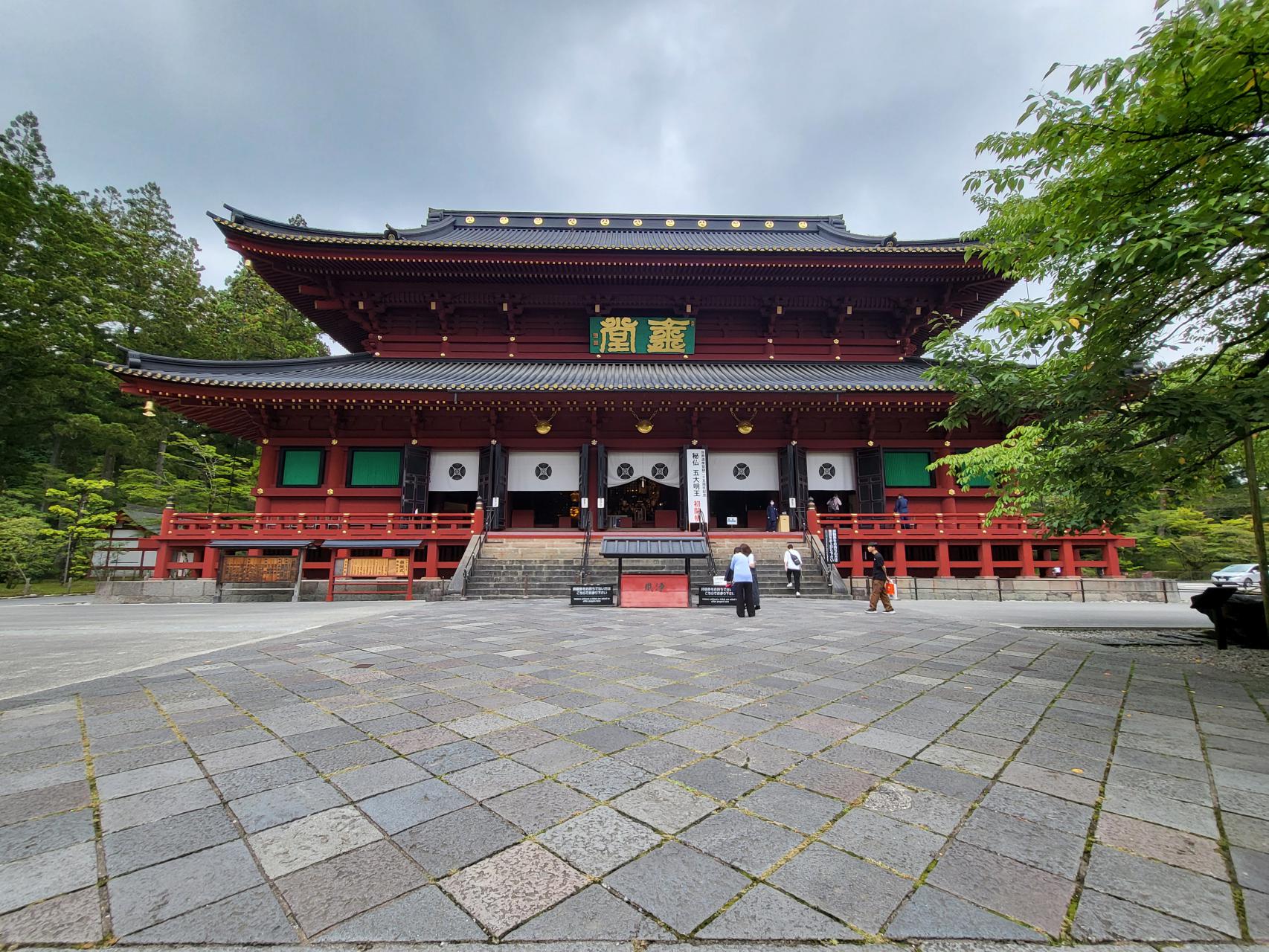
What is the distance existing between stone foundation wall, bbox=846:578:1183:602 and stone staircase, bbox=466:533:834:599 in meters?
1.87

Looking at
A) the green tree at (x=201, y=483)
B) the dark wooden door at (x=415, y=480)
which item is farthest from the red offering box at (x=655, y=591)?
the green tree at (x=201, y=483)

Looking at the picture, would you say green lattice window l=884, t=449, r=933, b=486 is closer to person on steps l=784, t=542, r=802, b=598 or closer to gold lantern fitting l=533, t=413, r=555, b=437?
person on steps l=784, t=542, r=802, b=598

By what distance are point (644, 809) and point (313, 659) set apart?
14.3ft

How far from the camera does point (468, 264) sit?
16297mm

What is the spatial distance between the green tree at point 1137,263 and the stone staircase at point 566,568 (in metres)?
6.75

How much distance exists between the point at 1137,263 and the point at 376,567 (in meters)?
14.0

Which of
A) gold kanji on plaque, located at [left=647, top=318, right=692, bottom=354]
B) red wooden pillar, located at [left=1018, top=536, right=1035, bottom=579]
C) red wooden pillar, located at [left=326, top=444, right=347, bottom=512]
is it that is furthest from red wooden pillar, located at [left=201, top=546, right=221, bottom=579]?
red wooden pillar, located at [left=1018, top=536, right=1035, bottom=579]

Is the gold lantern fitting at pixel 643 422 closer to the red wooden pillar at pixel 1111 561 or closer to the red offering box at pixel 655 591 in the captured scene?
the red offering box at pixel 655 591

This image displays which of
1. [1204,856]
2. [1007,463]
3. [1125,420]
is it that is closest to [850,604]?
[1007,463]

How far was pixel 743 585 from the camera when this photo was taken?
27.8 feet

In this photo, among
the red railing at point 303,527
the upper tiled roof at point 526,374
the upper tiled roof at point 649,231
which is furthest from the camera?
the upper tiled roof at point 649,231

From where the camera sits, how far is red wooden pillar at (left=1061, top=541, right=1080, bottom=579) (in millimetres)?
13766

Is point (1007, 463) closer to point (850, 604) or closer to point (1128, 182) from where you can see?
point (850, 604)

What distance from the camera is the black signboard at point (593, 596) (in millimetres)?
9804
